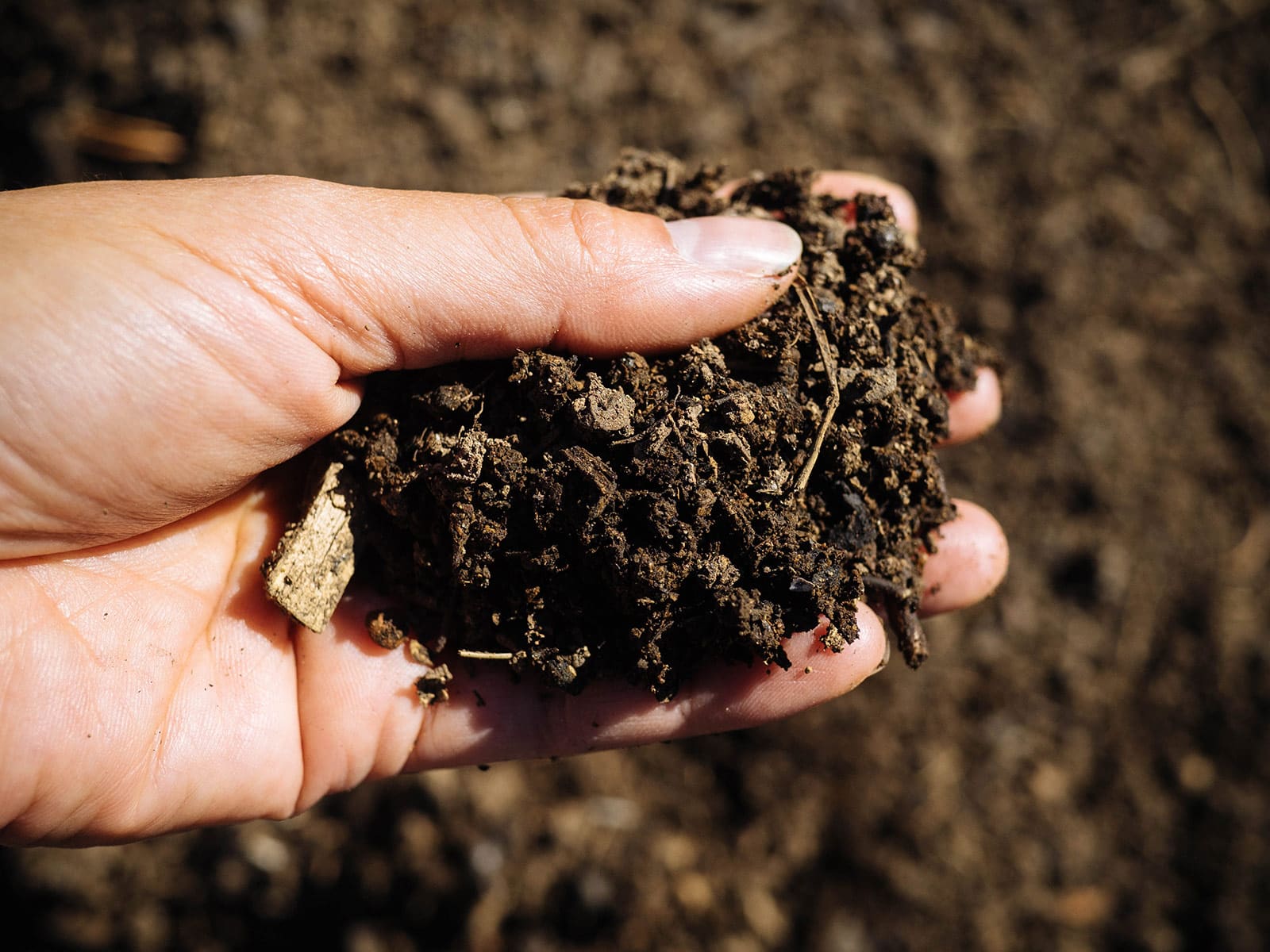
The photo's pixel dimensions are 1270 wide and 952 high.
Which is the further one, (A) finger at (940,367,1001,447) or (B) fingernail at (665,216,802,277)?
(A) finger at (940,367,1001,447)

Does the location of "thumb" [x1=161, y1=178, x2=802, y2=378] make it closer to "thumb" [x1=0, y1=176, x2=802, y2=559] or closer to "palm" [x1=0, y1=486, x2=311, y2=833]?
"thumb" [x1=0, y1=176, x2=802, y2=559]

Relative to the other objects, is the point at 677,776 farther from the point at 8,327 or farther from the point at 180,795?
the point at 8,327

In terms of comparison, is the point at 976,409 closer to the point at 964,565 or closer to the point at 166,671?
the point at 964,565

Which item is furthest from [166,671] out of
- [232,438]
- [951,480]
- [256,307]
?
[951,480]

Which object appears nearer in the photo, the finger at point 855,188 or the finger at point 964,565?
the finger at point 964,565

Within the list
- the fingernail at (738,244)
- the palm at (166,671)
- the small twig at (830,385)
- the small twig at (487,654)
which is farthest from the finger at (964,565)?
the palm at (166,671)

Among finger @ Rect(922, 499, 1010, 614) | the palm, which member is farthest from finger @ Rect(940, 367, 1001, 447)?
the palm

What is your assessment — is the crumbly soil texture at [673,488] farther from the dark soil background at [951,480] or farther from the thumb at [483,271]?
the dark soil background at [951,480]
